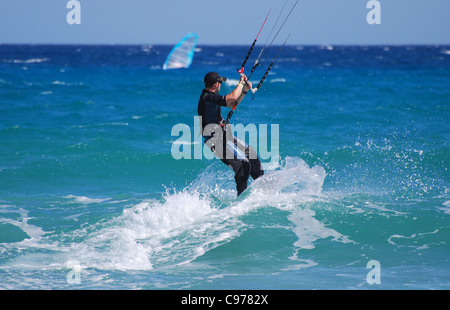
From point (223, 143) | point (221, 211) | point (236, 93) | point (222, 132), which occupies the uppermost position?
point (236, 93)

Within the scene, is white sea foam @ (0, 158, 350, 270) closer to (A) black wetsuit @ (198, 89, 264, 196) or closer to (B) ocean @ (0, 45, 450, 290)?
(B) ocean @ (0, 45, 450, 290)

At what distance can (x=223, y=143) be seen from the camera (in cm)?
750

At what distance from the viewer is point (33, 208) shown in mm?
9133

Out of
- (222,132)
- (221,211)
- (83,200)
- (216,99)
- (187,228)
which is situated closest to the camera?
(216,99)

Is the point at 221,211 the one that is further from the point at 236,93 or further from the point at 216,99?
the point at 236,93

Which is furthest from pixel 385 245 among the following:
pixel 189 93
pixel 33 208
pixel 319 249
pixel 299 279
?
pixel 189 93

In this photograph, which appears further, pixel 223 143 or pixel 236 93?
pixel 223 143

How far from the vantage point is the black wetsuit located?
7.23m

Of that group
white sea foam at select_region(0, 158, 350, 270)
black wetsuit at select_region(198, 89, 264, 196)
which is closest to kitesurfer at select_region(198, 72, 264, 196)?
black wetsuit at select_region(198, 89, 264, 196)

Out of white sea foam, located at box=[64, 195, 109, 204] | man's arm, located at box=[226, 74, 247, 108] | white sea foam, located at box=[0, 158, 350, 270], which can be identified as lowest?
white sea foam, located at box=[0, 158, 350, 270]

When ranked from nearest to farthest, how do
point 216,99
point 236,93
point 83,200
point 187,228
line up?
1. point 236,93
2. point 216,99
3. point 187,228
4. point 83,200

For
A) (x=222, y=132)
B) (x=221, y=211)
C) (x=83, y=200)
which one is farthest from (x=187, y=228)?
(x=83, y=200)

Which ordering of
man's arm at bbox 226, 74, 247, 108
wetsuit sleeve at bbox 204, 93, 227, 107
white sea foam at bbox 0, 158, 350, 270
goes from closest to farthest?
white sea foam at bbox 0, 158, 350, 270 → man's arm at bbox 226, 74, 247, 108 → wetsuit sleeve at bbox 204, 93, 227, 107

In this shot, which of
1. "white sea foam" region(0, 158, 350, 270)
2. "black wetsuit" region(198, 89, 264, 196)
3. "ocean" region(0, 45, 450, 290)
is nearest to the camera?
"ocean" region(0, 45, 450, 290)
